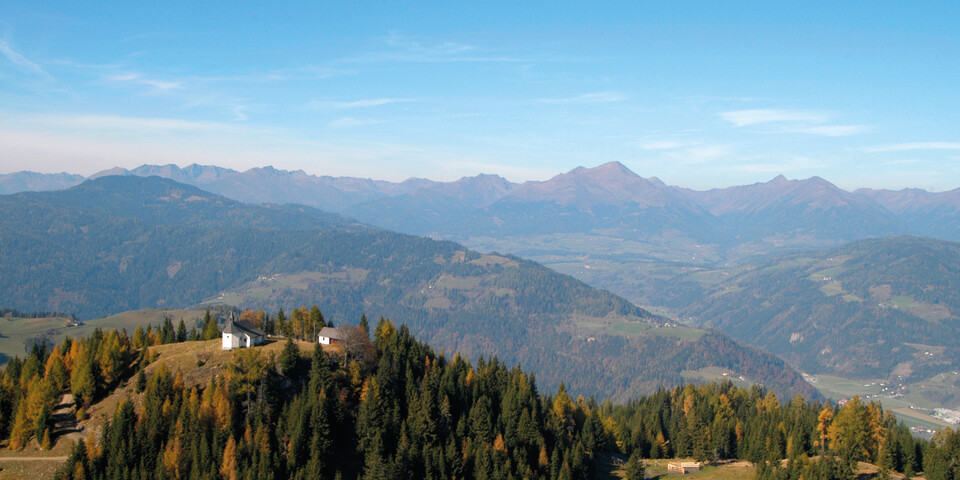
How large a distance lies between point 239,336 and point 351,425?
20618 mm

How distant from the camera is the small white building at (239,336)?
9444cm

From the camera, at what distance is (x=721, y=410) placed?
131750 millimetres

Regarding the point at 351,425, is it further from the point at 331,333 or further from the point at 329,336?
the point at 331,333

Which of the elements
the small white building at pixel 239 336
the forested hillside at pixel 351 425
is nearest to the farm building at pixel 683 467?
the forested hillside at pixel 351 425

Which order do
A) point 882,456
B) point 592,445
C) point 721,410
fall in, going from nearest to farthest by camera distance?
point 882,456 < point 592,445 < point 721,410

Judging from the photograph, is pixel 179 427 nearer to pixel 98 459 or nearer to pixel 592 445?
pixel 98 459

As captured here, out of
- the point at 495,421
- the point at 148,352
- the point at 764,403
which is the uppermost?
the point at 148,352

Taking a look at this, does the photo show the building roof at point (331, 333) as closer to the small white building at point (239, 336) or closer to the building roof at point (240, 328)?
the building roof at point (240, 328)

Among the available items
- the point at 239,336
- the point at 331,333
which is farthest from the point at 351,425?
the point at 239,336

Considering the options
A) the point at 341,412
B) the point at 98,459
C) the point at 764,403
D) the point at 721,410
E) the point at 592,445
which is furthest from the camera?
the point at 764,403

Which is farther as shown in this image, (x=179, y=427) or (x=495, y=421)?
(x=495, y=421)

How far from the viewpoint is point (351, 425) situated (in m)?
89.1

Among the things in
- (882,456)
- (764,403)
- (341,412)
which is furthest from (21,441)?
(764,403)

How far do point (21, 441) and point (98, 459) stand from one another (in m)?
12.6
